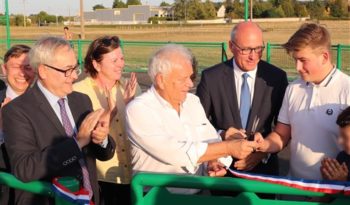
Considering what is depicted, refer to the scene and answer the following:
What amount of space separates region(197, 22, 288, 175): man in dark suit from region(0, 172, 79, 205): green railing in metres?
1.57

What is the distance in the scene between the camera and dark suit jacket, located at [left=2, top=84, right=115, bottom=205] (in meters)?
2.41

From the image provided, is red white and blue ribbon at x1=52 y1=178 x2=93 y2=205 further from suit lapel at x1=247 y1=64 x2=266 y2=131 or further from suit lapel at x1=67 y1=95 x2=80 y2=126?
suit lapel at x1=247 y1=64 x2=266 y2=131

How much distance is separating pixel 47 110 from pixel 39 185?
442 mm

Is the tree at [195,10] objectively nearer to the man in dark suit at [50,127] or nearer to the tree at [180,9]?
the tree at [180,9]

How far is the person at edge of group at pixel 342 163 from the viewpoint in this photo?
2.65m

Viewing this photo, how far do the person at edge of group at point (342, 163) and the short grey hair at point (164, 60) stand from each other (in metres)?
0.93

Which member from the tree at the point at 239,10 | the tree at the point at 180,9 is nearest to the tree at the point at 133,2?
the tree at the point at 180,9

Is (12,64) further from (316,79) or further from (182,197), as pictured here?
(316,79)

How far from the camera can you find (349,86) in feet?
9.68

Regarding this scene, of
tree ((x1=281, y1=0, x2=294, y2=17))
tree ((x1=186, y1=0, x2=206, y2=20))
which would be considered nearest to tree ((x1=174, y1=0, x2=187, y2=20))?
tree ((x1=186, y1=0, x2=206, y2=20))

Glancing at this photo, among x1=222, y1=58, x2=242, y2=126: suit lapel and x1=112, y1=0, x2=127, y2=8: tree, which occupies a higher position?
x1=112, y1=0, x2=127, y2=8: tree

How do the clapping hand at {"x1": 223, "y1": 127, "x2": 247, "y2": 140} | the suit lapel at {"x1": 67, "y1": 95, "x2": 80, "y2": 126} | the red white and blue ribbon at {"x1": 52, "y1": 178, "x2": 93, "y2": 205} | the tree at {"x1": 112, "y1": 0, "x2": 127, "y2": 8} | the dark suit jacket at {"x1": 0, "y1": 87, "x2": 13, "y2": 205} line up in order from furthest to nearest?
1. the tree at {"x1": 112, "y1": 0, "x2": 127, "y2": 8}
2. the clapping hand at {"x1": 223, "y1": 127, "x2": 247, "y2": 140}
3. the suit lapel at {"x1": 67, "y1": 95, "x2": 80, "y2": 126}
4. the dark suit jacket at {"x1": 0, "y1": 87, "x2": 13, "y2": 205}
5. the red white and blue ribbon at {"x1": 52, "y1": 178, "x2": 93, "y2": 205}

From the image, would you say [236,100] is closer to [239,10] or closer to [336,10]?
[336,10]

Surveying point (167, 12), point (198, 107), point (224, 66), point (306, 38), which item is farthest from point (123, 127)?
point (167, 12)
